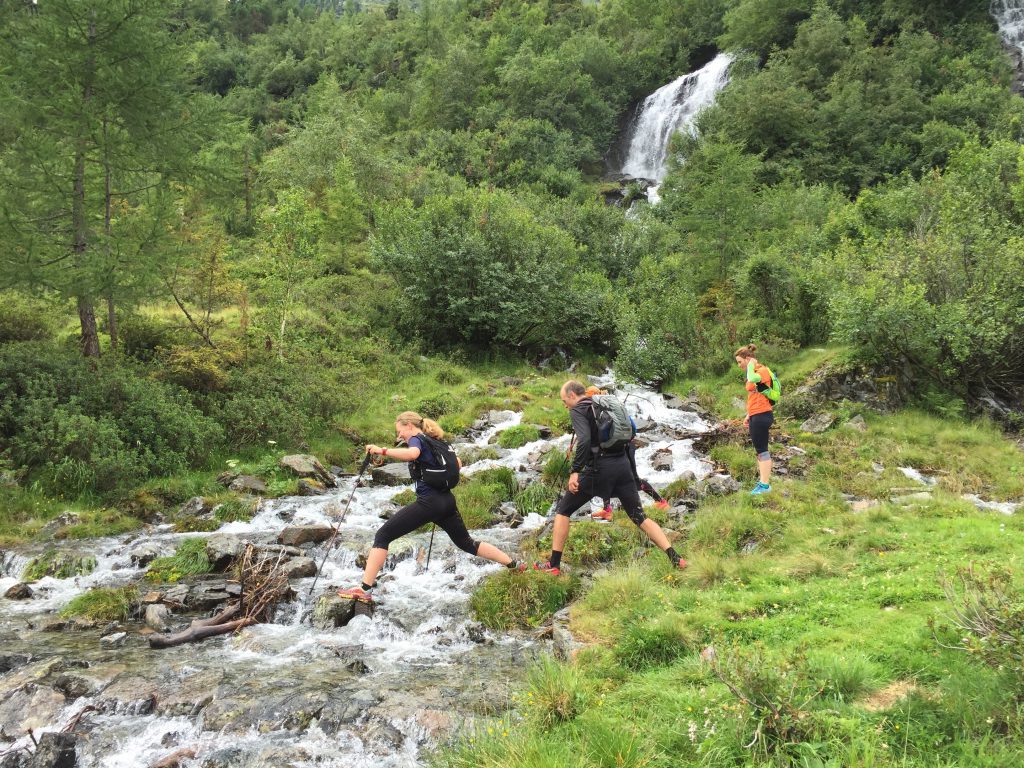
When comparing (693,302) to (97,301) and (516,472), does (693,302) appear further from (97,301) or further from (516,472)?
(97,301)

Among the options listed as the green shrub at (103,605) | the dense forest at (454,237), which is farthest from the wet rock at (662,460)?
the green shrub at (103,605)

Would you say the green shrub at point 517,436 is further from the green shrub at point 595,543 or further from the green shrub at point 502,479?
the green shrub at point 595,543

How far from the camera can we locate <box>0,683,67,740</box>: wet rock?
5.41m

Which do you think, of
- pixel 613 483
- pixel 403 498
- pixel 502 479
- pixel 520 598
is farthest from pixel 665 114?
pixel 520 598

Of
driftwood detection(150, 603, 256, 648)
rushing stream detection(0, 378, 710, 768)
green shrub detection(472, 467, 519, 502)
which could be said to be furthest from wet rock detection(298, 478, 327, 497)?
driftwood detection(150, 603, 256, 648)

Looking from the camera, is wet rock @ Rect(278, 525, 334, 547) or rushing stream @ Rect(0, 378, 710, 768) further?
wet rock @ Rect(278, 525, 334, 547)

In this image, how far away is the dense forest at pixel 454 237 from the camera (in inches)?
514

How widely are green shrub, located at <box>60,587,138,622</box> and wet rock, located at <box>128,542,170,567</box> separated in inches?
51.4

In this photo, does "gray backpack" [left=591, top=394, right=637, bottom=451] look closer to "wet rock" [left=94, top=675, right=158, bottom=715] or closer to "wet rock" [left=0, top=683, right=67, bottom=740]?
"wet rock" [left=94, top=675, right=158, bottom=715]

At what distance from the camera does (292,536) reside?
10.5m

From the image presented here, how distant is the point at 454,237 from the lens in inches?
957

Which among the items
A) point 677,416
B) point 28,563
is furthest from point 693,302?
point 28,563

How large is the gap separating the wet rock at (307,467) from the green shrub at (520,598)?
712 centimetres

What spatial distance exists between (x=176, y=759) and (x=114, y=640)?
2993 millimetres
